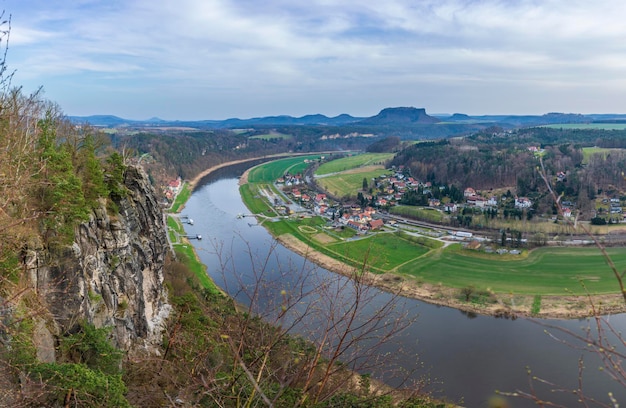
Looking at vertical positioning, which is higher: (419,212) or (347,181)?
(347,181)

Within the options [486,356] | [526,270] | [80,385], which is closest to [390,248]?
[526,270]

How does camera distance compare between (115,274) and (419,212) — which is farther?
(419,212)

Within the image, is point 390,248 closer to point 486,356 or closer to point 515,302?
point 515,302

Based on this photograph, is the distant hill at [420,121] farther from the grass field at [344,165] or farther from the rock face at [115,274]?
the rock face at [115,274]

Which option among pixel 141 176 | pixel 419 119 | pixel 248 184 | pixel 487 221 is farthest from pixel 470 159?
pixel 419 119

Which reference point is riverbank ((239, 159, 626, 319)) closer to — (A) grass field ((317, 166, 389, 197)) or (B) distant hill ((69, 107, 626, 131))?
(A) grass field ((317, 166, 389, 197))

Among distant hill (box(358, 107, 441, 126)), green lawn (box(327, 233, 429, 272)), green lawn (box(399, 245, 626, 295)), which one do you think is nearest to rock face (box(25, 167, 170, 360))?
green lawn (box(327, 233, 429, 272))

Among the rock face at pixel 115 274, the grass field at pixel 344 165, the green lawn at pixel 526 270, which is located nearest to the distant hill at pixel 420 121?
the grass field at pixel 344 165
